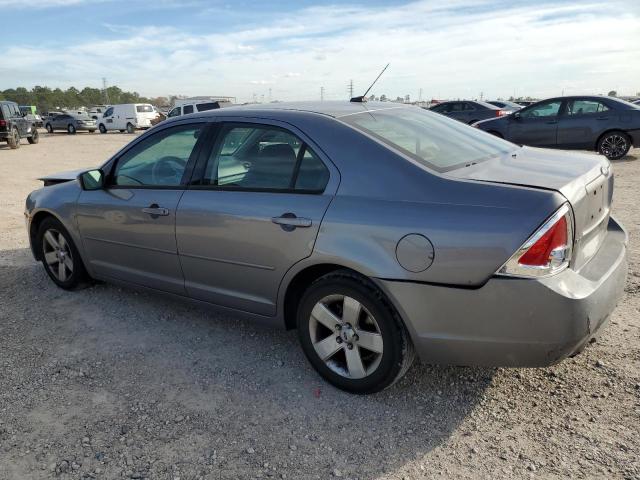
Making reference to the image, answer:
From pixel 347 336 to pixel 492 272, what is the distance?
904mm

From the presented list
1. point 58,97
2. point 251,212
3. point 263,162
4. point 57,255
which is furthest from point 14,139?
point 58,97

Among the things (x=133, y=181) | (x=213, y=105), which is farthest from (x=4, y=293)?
(x=213, y=105)

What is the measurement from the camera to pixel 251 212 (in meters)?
3.12

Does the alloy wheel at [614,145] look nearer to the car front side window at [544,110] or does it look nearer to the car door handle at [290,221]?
the car front side window at [544,110]

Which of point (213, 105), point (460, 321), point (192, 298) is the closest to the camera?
point (460, 321)

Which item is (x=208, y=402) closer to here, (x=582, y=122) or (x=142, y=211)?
(x=142, y=211)

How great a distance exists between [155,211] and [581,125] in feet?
37.6

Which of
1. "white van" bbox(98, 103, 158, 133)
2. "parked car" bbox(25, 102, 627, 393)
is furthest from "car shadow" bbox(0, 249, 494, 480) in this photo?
"white van" bbox(98, 103, 158, 133)

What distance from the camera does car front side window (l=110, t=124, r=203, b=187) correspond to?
144 inches

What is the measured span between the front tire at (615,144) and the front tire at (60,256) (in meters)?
11.8

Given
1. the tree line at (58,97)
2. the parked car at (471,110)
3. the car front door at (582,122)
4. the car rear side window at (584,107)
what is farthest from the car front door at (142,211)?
the tree line at (58,97)

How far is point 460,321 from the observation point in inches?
98.6

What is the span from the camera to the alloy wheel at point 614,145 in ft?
39.6

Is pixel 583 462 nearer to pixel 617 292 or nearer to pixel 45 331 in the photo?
pixel 617 292
